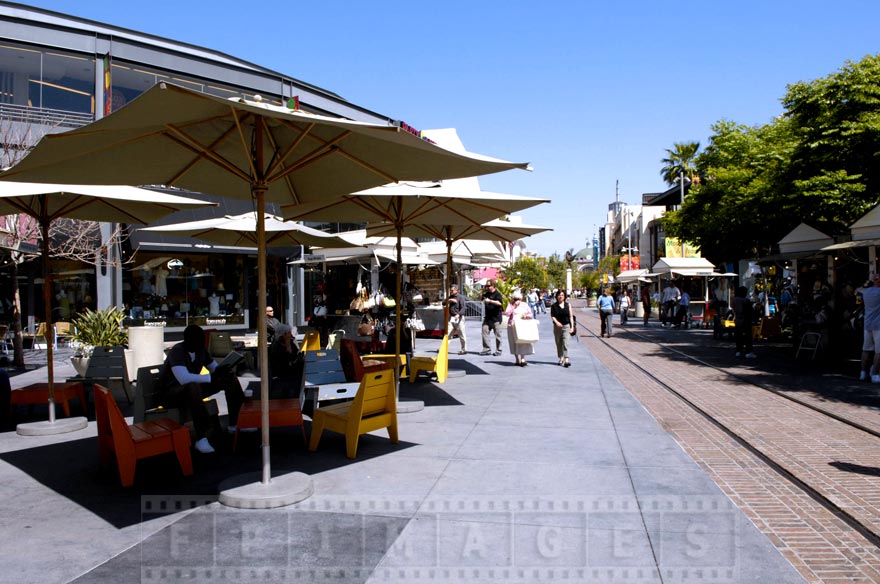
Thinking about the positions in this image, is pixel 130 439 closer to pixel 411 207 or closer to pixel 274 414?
pixel 274 414

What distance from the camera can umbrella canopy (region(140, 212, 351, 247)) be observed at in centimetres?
1083

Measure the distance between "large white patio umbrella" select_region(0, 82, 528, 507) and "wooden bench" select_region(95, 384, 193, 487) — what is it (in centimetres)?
84

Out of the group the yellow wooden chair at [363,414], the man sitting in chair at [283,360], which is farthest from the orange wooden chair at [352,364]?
the yellow wooden chair at [363,414]

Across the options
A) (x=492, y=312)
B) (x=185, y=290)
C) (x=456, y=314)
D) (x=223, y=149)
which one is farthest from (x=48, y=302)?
(x=185, y=290)

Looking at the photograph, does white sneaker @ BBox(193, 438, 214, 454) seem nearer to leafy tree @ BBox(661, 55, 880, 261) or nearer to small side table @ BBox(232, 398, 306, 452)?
small side table @ BBox(232, 398, 306, 452)

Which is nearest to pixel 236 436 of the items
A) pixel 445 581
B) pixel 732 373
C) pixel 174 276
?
pixel 445 581

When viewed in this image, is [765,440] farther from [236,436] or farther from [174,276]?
[174,276]

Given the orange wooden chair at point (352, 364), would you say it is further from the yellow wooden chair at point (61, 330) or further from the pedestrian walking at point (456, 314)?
the yellow wooden chair at point (61, 330)

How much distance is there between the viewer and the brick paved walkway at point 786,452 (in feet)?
13.9

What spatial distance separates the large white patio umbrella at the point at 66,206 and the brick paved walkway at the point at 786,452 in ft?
19.1

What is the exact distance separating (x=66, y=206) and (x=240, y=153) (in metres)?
3.17

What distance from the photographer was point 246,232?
456 inches

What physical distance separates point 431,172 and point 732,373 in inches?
377

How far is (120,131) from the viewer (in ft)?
15.4
